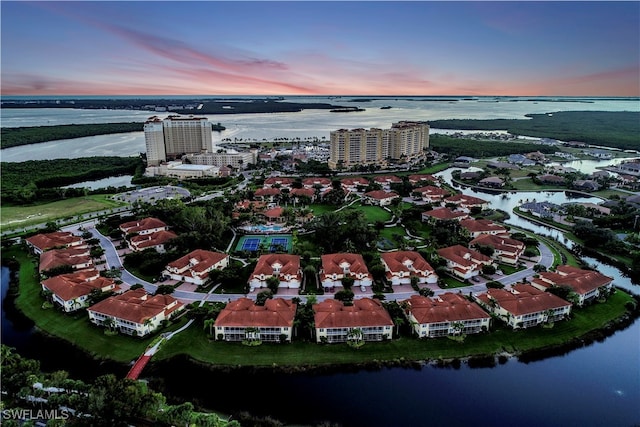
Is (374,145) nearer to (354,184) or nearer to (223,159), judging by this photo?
(354,184)

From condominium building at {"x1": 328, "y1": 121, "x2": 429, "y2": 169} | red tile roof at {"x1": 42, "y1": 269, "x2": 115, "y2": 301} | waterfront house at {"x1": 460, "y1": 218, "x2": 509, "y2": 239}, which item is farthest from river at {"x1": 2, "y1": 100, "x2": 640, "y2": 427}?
condominium building at {"x1": 328, "y1": 121, "x2": 429, "y2": 169}

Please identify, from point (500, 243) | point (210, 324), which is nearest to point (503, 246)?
point (500, 243)

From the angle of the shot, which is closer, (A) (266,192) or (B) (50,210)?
(B) (50,210)

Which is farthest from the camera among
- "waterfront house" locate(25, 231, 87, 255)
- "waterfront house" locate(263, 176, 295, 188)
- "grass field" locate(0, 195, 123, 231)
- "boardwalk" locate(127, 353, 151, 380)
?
"waterfront house" locate(263, 176, 295, 188)

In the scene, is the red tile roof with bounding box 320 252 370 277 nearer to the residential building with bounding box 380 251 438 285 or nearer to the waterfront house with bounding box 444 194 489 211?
the residential building with bounding box 380 251 438 285

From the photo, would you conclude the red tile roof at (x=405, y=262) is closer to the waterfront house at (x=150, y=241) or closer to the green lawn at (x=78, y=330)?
the green lawn at (x=78, y=330)

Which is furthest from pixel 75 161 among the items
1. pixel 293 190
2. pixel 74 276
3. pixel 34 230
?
pixel 74 276
